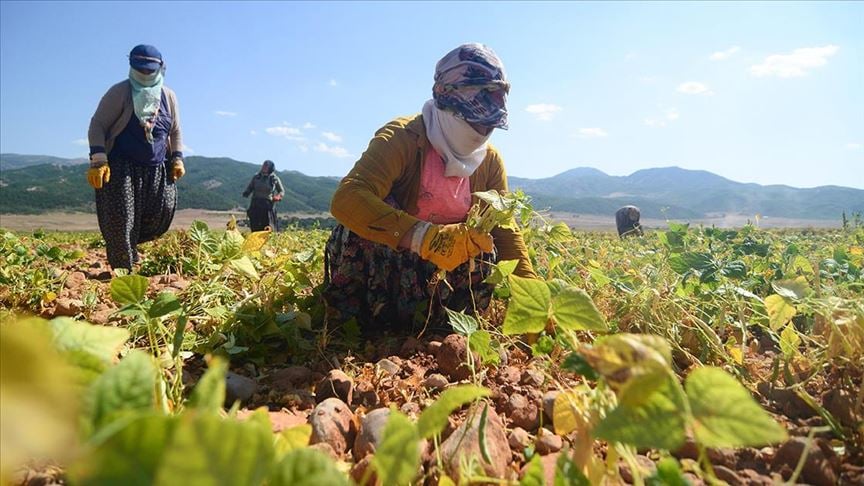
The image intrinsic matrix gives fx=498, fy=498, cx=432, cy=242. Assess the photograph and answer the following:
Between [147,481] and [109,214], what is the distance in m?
2.51

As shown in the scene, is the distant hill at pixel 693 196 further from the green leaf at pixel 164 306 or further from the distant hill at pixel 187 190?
the green leaf at pixel 164 306

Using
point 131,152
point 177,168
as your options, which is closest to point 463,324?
point 131,152

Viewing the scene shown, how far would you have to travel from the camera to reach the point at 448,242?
1.33 metres

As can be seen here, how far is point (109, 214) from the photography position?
2.37 metres

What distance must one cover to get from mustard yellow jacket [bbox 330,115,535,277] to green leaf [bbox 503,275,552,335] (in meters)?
0.69

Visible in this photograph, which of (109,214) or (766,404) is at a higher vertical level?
(109,214)

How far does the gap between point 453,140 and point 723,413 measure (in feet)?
4.05

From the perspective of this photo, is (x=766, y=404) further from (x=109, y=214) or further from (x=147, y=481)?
(x=109, y=214)

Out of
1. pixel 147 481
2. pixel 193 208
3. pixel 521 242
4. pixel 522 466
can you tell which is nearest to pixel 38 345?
pixel 147 481

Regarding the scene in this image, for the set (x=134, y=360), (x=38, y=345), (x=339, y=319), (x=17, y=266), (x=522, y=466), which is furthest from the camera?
(x=17, y=266)

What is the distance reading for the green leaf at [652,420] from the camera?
43 centimetres

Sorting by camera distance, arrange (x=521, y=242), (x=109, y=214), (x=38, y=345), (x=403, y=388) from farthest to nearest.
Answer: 1. (x=109, y=214)
2. (x=521, y=242)
3. (x=403, y=388)
4. (x=38, y=345)

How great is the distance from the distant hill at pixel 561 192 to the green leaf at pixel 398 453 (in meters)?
8.03

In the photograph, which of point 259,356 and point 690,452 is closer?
point 690,452
